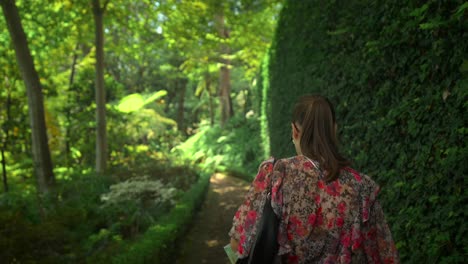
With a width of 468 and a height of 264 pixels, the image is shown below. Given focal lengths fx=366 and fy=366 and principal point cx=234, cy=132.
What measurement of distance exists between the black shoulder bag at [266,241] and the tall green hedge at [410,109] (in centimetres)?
150

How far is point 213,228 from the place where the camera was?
822cm

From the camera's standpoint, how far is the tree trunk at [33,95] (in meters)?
9.30

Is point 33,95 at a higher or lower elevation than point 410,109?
higher

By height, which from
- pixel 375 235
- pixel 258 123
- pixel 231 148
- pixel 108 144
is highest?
pixel 375 235

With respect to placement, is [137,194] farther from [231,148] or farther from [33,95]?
[231,148]

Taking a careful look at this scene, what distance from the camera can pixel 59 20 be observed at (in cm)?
1192

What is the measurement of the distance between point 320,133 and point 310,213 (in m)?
0.41

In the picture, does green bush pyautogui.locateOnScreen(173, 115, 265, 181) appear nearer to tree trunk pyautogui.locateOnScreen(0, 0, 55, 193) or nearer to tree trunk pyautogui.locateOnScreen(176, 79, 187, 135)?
tree trunk pyautogui.locateOnScreen(0, 0, 55, 193)

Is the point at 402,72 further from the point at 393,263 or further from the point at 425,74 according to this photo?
the point at 393,263

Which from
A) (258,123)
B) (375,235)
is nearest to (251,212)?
(375,235)

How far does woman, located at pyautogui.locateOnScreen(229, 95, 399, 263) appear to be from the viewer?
72.9 inches

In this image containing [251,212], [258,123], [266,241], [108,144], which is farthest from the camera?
[258,123]

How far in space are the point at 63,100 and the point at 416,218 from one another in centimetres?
1702

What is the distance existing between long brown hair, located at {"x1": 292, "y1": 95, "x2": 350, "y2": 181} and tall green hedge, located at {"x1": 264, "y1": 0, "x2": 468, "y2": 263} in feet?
3.70
